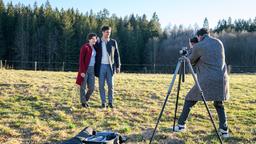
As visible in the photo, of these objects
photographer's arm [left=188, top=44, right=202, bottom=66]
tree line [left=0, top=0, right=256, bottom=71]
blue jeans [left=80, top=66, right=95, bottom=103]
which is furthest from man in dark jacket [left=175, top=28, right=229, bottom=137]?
tree line [left=0, top=0, right=256, bottom=71]

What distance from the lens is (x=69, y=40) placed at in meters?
78.1

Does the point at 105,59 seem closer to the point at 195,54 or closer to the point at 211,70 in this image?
the point at 195,54

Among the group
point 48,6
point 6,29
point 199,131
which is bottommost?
point 199,131

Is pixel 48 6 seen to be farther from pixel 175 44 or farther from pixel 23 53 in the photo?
pixel 175 44

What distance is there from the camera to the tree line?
254 ft

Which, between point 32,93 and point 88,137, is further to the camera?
point 32,93

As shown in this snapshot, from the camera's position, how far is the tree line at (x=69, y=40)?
7750 cm

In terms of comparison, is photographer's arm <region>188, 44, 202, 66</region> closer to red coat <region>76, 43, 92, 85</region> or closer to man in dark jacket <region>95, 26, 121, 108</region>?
man in dark jacket <region>95, 26, 121, 108</region>

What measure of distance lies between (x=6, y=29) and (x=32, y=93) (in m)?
72.5

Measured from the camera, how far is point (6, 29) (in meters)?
81.1

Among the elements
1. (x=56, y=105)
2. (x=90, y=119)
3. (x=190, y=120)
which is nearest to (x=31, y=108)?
(x=56, y=105)

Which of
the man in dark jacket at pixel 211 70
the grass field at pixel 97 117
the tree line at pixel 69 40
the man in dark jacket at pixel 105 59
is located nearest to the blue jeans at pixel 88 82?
the man in dark jacket at pixel 105 59

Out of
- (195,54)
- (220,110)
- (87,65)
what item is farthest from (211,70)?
(87,65)

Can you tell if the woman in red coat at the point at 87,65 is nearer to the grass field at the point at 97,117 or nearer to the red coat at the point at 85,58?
the red coat at the point at 85,58
